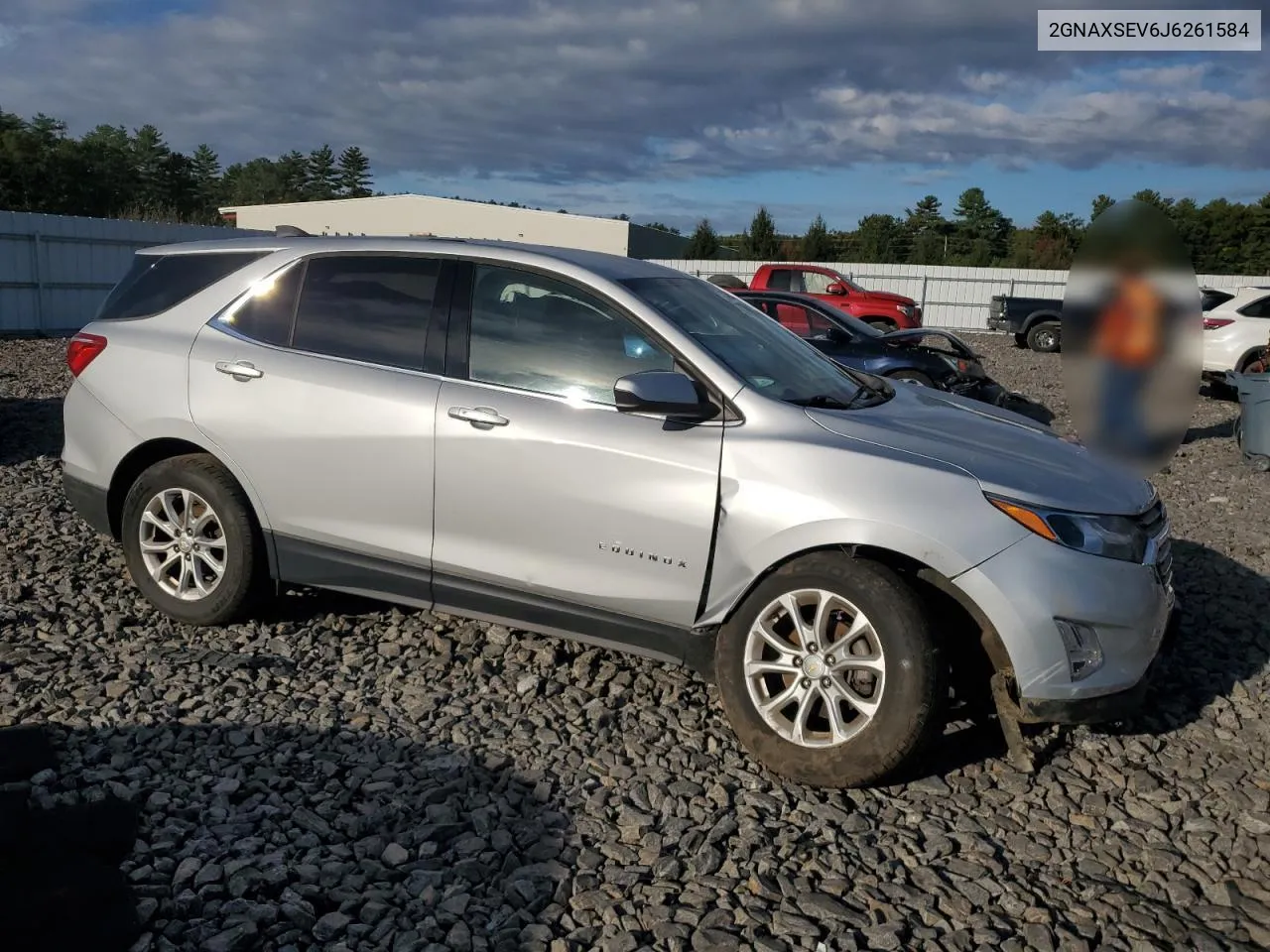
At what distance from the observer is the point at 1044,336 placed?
23172mm

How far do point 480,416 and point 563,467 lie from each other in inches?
16.9

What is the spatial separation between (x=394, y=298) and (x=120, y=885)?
8.40ft

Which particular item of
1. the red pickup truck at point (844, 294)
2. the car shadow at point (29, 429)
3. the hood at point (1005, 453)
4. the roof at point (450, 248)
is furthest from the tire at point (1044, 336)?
the roof at point (450, 248)

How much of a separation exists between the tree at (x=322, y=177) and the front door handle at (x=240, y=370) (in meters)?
92.9

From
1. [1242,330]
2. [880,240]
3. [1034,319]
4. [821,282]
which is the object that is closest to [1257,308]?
[1242,330]

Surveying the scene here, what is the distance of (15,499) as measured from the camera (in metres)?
7.06

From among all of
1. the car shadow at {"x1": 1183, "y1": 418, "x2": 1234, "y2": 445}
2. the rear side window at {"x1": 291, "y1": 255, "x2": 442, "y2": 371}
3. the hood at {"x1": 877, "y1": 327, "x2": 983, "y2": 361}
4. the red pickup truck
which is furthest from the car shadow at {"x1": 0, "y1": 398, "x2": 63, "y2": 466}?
the red pickup truck

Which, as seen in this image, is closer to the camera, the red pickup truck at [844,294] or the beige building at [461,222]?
the red pickup truck at [844,294]

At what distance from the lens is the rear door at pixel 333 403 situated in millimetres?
4426

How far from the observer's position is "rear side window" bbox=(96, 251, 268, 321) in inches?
197

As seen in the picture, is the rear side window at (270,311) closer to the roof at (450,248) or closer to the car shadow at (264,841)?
the roof at (450,248)

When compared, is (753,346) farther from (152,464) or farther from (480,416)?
(152,464)

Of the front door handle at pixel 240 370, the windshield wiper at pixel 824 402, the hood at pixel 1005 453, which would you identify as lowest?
the hood at pixel 1005 453

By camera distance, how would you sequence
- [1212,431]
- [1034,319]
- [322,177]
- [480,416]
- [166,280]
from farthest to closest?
[322,177], [1034,319], [1212,431], [166,280], [480,416]
